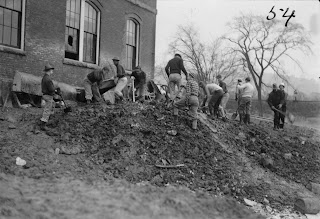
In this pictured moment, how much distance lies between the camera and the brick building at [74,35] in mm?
12102

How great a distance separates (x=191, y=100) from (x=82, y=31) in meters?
6.85

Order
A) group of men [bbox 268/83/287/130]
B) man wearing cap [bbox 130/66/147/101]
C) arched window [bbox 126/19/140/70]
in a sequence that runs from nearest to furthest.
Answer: man wearing cap [bbox 130/66/147/101]
group of men [bbox 268/83/287/130]
arched window [bbox 126/19/140/70]

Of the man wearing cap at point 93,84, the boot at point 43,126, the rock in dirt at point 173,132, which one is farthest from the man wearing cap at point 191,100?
the boot at point 43,126

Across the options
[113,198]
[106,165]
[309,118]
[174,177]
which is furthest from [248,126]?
[309,118]

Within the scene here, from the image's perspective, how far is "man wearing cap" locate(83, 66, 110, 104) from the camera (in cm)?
1117

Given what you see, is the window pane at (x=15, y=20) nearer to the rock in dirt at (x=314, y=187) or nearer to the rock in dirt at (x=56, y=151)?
the rock in dirt at (x=56, y=151)

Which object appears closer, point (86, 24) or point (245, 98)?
point (245, 98)

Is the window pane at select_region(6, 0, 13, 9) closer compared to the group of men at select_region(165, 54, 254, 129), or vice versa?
the group of men at select_region(165, 54, 254, 129)

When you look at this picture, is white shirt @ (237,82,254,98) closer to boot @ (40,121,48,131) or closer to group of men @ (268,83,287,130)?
group of men @ (268,83,287,130)

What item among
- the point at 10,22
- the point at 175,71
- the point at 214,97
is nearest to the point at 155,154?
the point at 175,71

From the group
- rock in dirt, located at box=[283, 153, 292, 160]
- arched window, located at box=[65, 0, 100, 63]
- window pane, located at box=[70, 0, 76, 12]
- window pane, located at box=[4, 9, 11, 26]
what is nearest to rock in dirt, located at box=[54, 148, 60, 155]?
window pane, located at box=[4, 9, 11, 26]

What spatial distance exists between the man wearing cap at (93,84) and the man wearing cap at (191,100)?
2.56 m

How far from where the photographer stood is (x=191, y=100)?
32.6 ft

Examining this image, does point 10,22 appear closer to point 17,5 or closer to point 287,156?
point 17,5
